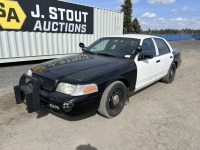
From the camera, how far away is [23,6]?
7258mm

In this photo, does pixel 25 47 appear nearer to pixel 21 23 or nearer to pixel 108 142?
pixel 21 23

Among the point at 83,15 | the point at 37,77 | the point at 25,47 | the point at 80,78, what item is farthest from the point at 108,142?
the point at 83,15

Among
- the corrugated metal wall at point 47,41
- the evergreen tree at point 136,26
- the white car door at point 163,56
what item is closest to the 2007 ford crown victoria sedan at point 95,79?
the white car door at point 163,56

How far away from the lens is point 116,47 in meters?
4.36

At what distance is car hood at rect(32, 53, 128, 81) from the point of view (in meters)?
3.08

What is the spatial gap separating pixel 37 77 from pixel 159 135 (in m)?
2.39

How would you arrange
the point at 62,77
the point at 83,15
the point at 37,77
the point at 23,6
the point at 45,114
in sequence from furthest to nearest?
1. the point at 83,15
2. the point at 23,6
3. the point at 45,114
4. the point at 37,77
5. the point at 62,77

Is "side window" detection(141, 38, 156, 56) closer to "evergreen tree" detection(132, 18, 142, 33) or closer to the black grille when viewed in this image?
the black grille

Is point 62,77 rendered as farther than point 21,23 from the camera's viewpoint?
No

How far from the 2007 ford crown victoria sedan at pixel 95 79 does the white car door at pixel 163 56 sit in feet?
0.91

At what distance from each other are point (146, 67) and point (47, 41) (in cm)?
559

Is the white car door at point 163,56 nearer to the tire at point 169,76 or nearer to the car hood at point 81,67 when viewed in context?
the tire at point 169,76

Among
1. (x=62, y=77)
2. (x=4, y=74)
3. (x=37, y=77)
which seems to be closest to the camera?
(x=62, y=77)

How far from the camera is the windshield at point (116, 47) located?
13.5ft
